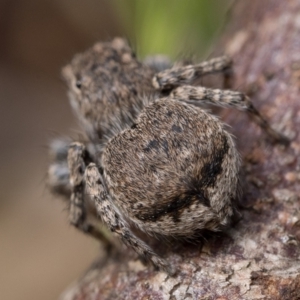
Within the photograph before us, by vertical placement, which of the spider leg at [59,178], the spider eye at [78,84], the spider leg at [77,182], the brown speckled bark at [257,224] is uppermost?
the spider eye at [78,84]

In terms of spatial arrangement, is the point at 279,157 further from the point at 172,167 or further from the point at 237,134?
the point at 172,167

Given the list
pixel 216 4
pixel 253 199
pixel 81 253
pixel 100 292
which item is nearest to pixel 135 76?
pixel 253 199

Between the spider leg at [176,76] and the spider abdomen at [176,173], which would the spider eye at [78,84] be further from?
the spider abdomen at [176,173]

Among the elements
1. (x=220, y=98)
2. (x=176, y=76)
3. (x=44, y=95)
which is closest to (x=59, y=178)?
(x=176, y=76)

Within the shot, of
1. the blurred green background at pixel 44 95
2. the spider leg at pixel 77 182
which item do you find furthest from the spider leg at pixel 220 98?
the blurred green background at pixel 44 95

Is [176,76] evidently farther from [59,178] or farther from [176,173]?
[59,178]

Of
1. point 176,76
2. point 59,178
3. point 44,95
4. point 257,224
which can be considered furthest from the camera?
point 44,95

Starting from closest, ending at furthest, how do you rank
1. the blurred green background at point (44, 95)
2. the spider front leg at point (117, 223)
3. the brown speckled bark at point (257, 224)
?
the brown speckled bark at point (257, 224), the spider front leg at point (117, 223), the blurred green background at point (44, 95)
